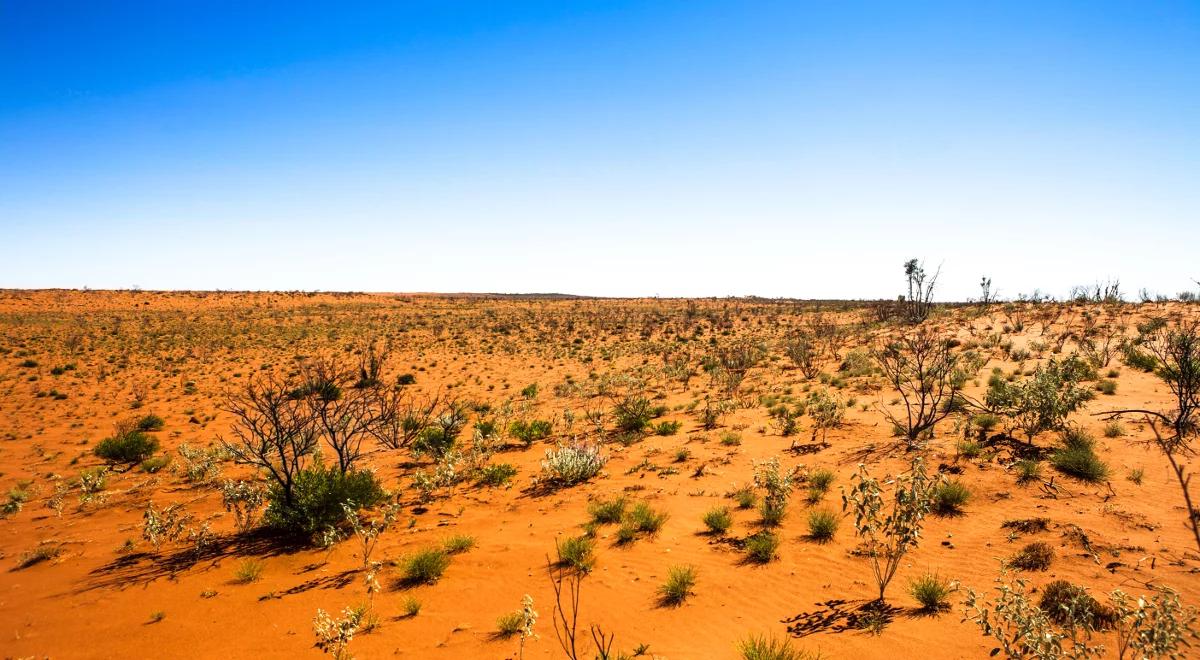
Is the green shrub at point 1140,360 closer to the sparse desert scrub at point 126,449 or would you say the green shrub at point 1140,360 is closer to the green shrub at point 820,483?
the green shrub at point 820,483

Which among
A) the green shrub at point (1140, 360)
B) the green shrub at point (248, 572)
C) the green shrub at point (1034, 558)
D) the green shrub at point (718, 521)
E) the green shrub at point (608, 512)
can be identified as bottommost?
the green shrub at point (248, 572)

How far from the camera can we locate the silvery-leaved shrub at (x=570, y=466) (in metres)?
10.5

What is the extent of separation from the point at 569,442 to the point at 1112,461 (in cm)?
1033

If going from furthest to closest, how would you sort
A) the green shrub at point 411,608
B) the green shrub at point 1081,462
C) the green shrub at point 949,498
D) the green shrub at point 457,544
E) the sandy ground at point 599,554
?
the green shrub at point 1081,462
the green shrub at point 949,498
the green shrub at point 457,544
the green shrub at point 411,608
the sandy ground at point 599,554

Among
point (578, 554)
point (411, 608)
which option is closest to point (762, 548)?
point (578, 554)

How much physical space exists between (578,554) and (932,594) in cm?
409

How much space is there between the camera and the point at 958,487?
7.88 metres

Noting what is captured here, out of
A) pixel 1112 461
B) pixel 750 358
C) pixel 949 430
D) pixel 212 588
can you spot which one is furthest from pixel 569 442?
pixel 750 358

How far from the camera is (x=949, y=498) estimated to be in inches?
305

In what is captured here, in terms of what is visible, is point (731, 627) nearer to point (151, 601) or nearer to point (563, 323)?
point (151, 601)

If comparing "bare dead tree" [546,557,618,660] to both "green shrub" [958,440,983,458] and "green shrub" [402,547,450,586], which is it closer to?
"green shrub" [402,547,450,586]

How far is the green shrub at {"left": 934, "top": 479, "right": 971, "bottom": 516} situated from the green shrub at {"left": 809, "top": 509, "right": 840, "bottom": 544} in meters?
1.68

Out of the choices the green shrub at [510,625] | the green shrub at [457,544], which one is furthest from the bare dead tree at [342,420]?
the green shrub at [510,625]

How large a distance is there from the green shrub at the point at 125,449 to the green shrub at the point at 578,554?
12997 mm
